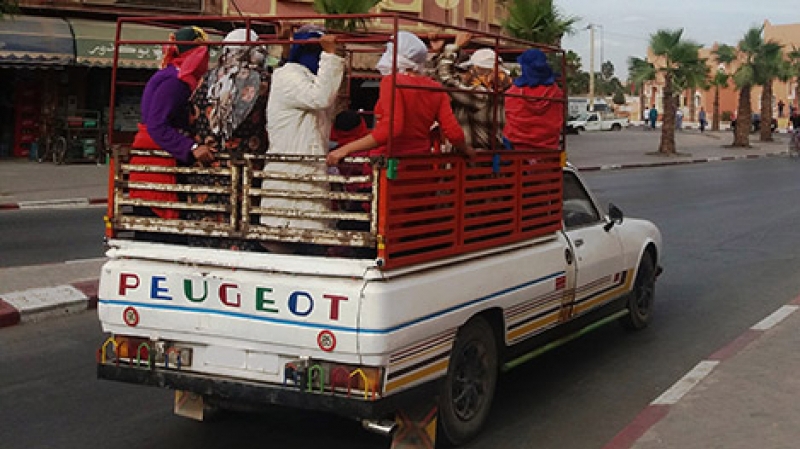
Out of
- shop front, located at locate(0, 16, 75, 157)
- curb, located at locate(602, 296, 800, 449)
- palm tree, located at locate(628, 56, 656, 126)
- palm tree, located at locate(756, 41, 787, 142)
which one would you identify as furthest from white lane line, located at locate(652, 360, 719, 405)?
palm tree, located at locate(756, 41, 787, 142)

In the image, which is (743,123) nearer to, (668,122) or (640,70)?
(640,70)

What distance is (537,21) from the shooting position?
97.9 feet

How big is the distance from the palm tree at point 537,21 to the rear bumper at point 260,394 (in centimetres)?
2588

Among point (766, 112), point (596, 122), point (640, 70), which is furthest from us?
point (596, 122)

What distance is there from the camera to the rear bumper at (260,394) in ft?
14.8

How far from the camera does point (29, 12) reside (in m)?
23.9

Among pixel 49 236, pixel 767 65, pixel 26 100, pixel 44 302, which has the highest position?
pixel 767 65

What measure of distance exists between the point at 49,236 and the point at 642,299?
27.8 feet

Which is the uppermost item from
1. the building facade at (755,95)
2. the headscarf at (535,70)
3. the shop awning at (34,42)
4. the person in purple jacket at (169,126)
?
the building facade at (755,95)

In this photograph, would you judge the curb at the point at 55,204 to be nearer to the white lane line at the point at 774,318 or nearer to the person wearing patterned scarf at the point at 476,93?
the person wearing patterned scarf at the point at 476,93

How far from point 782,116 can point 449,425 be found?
89.8 meters

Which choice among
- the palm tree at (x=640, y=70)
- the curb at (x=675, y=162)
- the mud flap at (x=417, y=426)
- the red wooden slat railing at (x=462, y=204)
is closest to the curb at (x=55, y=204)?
the red wooden slat railing at (x=462, y=204)

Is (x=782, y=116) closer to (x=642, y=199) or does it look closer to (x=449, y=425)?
(x=642, y=199)

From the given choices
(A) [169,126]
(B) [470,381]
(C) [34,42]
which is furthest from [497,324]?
(C) [34,42]
